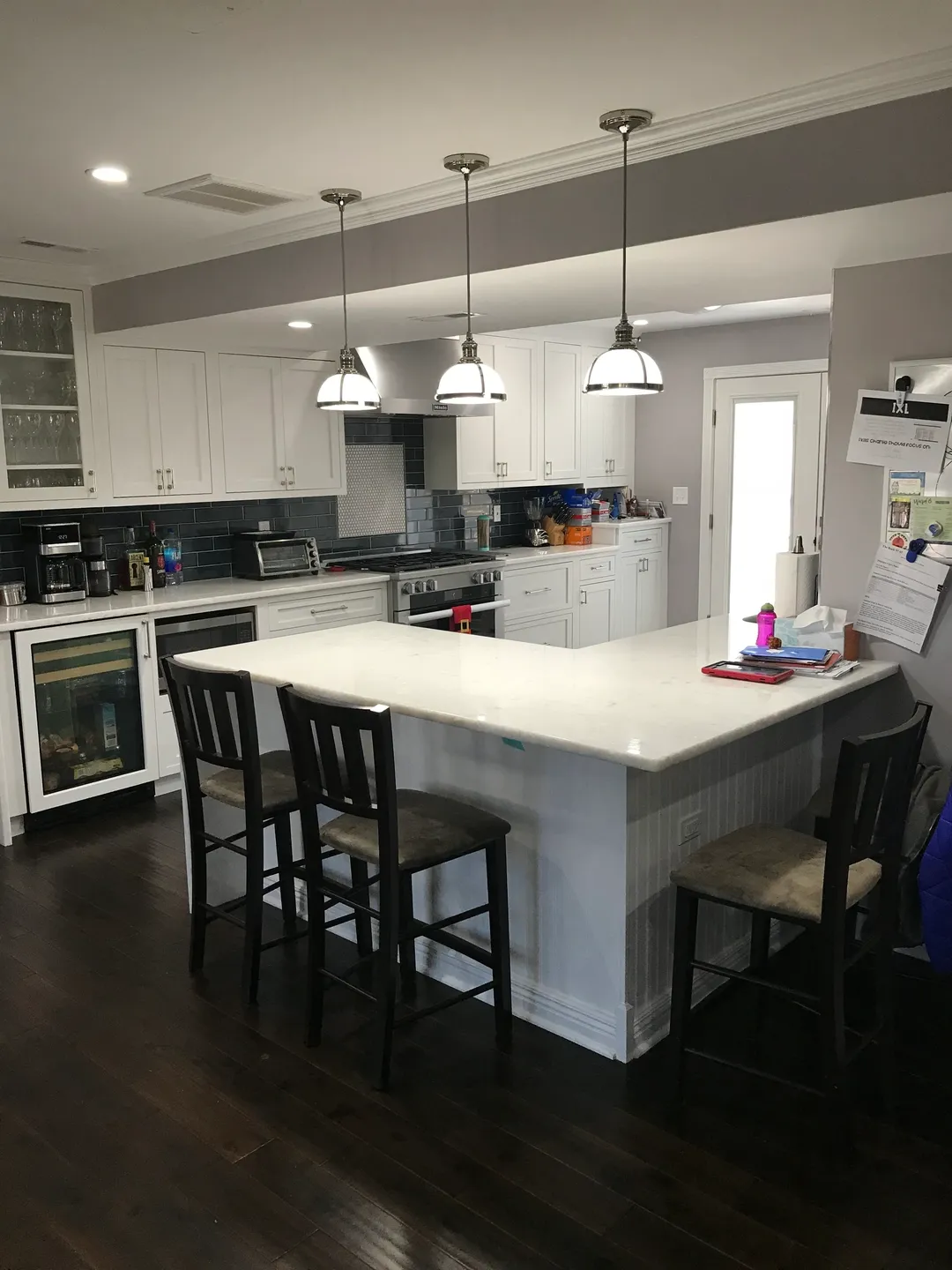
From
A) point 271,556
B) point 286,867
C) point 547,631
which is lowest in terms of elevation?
point 286,867

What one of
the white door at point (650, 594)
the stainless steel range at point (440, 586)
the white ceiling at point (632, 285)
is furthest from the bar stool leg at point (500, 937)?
the white door at point (650, 594)

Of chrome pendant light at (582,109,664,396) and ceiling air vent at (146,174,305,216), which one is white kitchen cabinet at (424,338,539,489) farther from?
chrome pendant light at (582,109,664,396)

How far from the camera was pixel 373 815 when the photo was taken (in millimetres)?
2488

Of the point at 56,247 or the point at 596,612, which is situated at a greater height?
the point at 56,247

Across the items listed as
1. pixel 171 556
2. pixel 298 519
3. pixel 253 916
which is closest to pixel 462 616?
pixel 298 519

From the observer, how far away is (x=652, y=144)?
2764 millimetres

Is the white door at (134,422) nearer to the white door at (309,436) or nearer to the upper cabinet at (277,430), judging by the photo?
the upper cabinet at (277,430)

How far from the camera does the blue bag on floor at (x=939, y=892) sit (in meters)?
2.55

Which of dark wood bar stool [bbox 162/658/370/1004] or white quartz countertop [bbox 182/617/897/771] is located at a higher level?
white quartz countertop [bbox 182/617/897/771]

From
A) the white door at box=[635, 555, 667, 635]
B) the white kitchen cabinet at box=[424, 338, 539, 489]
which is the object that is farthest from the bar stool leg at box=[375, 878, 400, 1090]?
the white door at box=[635, 555, 667, 635]

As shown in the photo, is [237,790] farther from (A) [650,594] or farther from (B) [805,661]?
(A) [650,594]

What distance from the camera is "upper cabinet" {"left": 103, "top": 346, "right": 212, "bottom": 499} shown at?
4.85m

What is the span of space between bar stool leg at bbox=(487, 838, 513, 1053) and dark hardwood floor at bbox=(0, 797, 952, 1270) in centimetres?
5

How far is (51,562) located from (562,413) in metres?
3.50
